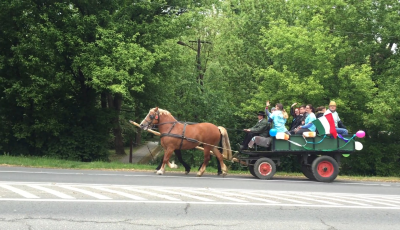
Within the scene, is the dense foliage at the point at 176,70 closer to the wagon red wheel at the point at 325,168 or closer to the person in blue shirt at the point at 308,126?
the person in blue shirt at the point at 308,126

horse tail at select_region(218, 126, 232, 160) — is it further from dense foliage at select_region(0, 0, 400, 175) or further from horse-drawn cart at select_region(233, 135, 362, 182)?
dense foliage at select_region(0, 0, 400, 175)

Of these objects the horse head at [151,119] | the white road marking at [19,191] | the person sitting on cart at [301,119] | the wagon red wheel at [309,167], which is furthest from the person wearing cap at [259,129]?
the white road marking at [19,191]

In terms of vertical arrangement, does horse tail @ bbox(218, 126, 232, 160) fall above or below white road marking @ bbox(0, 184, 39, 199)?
above

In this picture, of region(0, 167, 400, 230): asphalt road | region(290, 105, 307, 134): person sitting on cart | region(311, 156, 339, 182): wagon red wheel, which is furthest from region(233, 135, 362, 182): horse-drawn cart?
region(0, 167, 400, 230): asphalt road

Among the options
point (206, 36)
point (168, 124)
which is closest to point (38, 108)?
point (168, 124)

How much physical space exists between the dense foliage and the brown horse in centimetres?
436

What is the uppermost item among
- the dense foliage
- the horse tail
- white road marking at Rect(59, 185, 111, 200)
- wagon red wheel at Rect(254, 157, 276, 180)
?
the dense foliage

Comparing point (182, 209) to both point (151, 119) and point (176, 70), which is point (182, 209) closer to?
point (151, 119)

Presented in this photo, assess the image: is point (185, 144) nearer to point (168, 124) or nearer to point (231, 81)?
point (168, 124)

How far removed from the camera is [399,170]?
2556 cm

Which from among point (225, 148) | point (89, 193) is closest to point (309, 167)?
point (225, 148)

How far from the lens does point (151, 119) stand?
14.9 meters

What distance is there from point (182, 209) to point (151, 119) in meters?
7.21

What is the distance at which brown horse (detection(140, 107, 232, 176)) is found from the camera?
14.8 m
